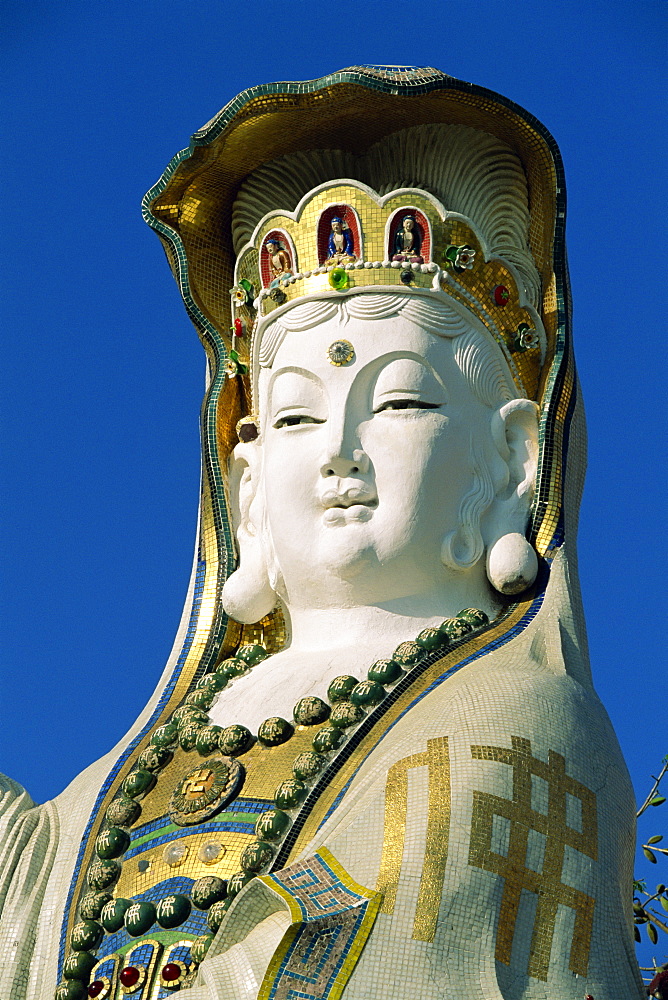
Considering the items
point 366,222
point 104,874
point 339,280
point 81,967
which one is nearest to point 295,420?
point 339,280

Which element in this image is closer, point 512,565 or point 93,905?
point 93,905

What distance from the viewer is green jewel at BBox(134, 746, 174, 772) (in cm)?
1169

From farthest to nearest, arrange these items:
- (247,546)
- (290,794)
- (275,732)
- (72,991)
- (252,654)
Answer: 1. (247,546)
2. (252,654)
3. (275,732)
4. (290,794)
5. (72,991)

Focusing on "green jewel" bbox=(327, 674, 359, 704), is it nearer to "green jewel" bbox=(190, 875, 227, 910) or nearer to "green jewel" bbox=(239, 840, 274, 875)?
"green jewel" bbox=(239, 840, 274, 875)

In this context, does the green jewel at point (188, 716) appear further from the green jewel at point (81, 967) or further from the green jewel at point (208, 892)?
the green jewel at point (81, 967)

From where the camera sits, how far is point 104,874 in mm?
11156

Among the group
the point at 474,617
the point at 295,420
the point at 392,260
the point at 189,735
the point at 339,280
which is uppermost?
the point at 392,260

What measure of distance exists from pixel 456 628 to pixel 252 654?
1405mm

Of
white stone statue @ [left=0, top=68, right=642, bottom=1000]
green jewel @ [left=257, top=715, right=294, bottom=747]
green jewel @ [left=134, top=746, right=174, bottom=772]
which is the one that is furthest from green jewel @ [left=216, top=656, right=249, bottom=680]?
green jewel @ [left=257, top=715, right=294, bottom=747]

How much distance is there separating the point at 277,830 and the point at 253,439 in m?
2.99

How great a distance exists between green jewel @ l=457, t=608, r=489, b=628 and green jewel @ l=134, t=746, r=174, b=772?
1.84 m

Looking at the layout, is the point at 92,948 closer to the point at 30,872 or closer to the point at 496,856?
the point at 30,872

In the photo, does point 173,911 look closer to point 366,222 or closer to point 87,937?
point 87,937

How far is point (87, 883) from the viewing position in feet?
36.9
